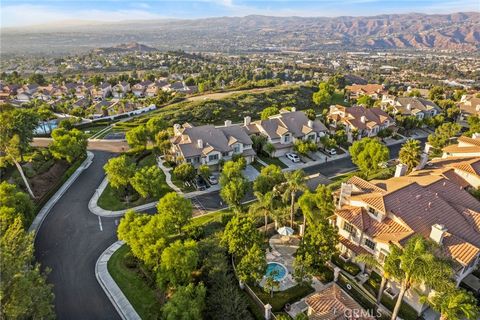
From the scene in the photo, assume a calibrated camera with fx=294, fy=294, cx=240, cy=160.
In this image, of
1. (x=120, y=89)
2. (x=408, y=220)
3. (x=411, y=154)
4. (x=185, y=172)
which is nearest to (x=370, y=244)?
(x=408, y=220)

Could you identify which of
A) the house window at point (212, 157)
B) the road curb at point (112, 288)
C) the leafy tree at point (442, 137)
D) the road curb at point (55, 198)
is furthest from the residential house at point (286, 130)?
the road curb at point (112, 288)

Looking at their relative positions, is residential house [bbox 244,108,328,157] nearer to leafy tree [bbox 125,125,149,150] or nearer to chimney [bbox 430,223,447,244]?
leafy tree [bbox 125,125,149,150]

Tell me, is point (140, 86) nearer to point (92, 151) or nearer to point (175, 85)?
point (175, 85)

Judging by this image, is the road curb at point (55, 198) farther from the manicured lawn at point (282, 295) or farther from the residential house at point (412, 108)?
the residential house at point (412, 108)

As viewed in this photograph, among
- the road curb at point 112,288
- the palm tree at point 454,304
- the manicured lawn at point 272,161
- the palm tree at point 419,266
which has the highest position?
the palm tree at point 419,266

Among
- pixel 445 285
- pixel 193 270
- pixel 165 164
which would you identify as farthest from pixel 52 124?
pixel 445 285

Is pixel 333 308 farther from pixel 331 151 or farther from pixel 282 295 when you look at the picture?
pixel 331 151
